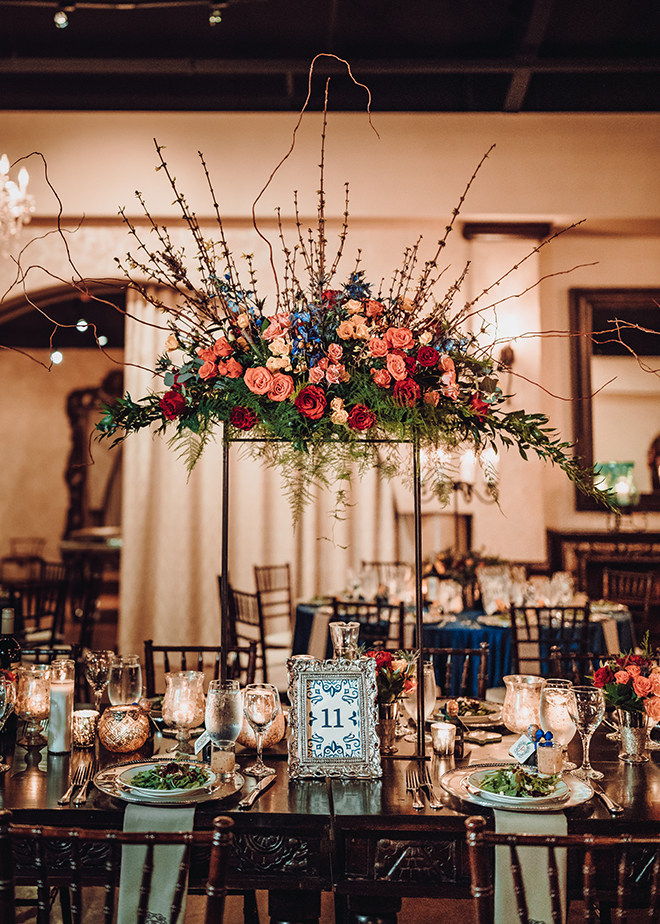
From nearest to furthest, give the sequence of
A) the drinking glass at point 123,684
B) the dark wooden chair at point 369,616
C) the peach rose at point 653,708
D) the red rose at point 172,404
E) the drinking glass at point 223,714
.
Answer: the drinking glass at point 223,714 < the red rose at point 172,404 < the peach rose at point 653,708 < the drinking glass at point 123,684 < the dark wooden chair at point 369,616

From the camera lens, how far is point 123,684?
87.1 inches

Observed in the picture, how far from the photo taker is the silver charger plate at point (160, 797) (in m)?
1.72

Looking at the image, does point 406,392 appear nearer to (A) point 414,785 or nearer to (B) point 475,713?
(A) point 414,785

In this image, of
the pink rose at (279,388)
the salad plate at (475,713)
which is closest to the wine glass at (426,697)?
the salad plate at (475,713)

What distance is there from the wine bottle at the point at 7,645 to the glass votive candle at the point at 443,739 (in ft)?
4.00

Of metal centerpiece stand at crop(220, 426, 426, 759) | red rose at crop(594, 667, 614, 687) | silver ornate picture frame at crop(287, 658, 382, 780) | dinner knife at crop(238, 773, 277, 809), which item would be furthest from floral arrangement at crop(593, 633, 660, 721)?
dinner knife at crop(238, 773, 277, 809)

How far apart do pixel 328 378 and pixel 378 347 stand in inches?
5.5

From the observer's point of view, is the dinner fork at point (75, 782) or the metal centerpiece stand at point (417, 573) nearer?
the dinner fork at point (75, 782)

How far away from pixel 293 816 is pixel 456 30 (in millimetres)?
5925

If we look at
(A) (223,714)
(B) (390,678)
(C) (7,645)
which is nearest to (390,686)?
(B) (390,678)

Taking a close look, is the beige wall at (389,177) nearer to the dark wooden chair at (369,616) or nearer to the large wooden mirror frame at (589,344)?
the large wooden mirror frame at (589,344)

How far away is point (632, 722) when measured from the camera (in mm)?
2119

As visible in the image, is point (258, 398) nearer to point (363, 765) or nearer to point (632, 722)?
point (363, 765)

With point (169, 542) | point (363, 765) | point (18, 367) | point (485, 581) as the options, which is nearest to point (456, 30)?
point (485, 581)
